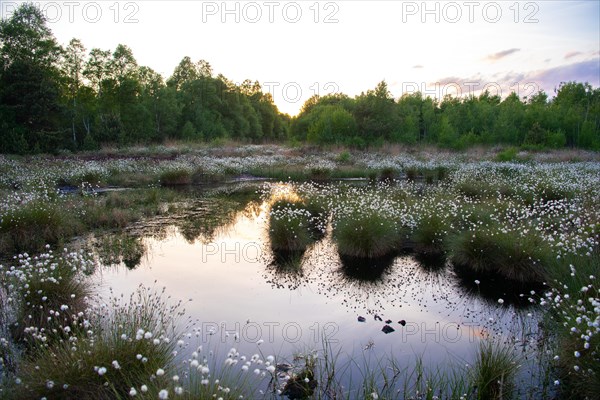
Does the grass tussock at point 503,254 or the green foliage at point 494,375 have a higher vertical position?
the grass tussock at point 503,254

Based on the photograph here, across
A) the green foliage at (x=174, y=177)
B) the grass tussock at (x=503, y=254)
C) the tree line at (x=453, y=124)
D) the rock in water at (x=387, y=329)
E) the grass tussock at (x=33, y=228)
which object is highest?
the tree line at (x=453, y=124)

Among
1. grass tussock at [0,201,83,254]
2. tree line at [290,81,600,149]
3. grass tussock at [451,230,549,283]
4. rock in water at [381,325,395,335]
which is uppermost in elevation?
tree line at [290,81,600,149]

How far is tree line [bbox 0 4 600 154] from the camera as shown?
38031 mm

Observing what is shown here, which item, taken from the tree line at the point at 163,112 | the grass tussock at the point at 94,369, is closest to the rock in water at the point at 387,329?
the grass tussock at the point at 94,369

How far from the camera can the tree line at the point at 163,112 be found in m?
38.0

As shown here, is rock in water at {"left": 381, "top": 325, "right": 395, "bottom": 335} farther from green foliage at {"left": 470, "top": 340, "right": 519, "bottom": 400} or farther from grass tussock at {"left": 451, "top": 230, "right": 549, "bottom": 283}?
grass tussock at {"left": 451, "top": 230, "right": 549, "bottom": 283}

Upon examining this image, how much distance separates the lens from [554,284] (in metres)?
7.70

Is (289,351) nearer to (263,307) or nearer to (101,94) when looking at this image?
(263,307)

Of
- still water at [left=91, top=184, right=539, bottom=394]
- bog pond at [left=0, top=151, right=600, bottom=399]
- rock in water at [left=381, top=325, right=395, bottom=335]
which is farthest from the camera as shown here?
rock in water at [left=381, top=325, right=395, bottom=335]

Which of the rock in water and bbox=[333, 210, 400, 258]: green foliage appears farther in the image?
bbox=[333, 210, 400, 258]: green foliage

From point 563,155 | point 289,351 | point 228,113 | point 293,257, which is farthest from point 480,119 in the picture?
point 289,351

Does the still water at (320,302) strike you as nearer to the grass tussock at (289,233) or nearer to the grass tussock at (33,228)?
the grass tussock at (289,233)

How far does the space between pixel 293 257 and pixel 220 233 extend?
4.06 m

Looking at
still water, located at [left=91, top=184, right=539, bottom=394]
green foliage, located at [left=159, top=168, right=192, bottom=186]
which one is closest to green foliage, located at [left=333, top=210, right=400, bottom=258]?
still water, located at [left=91, top=184, right=539, bottom=394]
